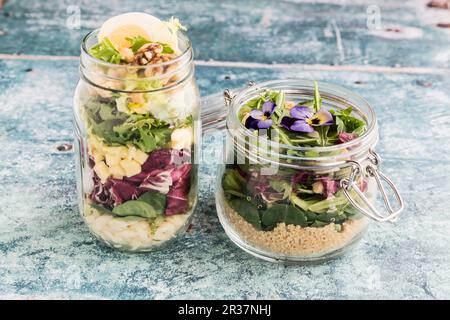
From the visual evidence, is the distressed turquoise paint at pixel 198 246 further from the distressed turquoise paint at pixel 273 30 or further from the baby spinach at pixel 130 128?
the distressed turquoise paint at pixel 273 30

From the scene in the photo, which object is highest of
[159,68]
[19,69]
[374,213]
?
[159,68]

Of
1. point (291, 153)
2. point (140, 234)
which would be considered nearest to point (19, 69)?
point (140, 234)

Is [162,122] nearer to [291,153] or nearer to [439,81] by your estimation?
[291,153]

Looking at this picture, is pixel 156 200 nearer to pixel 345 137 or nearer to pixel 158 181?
pixel 158 181

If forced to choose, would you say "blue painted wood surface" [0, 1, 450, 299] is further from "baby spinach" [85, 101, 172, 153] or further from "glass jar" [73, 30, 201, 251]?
"baby spinach" [85, 101, 172, 153]

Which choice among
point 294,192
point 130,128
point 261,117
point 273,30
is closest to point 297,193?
point 294,192
